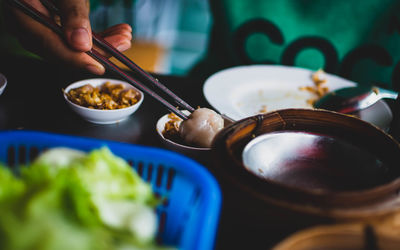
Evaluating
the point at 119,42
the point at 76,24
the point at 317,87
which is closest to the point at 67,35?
the point at 76,24

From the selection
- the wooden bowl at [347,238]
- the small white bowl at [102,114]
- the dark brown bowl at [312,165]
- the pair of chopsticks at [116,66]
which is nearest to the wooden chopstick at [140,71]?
the pair of chopsticks at [116,66]

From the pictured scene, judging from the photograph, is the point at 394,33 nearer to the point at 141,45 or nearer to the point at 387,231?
the point at 387,231

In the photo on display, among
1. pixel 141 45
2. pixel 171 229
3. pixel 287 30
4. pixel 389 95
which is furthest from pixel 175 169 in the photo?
pixel 141 45

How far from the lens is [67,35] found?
1256mm

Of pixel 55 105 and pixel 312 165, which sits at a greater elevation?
pixel 312 165

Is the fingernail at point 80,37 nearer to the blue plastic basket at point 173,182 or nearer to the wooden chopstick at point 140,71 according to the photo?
the wooden chopstick at point 140,71

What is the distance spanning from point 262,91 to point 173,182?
3.96ft

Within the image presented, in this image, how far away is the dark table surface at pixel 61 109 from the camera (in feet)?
4.03

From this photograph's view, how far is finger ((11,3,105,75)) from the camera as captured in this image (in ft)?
4.75

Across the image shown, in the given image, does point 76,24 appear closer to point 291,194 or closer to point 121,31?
point 121,31

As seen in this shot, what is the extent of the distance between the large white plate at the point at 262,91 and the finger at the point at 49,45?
570mm

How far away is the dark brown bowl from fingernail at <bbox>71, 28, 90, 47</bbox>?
0.68 m

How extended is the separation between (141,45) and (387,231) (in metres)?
5.11

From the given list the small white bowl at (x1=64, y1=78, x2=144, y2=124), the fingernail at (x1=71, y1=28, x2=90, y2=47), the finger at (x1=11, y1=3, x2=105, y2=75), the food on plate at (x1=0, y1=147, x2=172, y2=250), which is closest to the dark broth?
the food on plate at (x1=0, y1=147, x2=172, y2=250)
